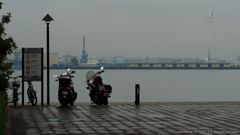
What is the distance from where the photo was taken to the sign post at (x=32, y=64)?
18578 mm

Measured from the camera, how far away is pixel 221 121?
13.3 metres

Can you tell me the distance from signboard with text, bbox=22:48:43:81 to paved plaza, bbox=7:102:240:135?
1.63 meters

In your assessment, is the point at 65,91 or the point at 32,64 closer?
the point at 65,91

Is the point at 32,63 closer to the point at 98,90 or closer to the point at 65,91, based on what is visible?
the point at 65,91

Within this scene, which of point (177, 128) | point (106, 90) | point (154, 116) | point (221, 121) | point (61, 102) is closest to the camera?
point (177, 128)

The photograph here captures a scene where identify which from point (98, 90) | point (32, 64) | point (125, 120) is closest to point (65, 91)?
point (98, 90)

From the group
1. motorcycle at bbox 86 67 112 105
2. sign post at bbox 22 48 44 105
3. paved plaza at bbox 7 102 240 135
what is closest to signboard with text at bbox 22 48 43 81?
sign post at bbox 22 48 44 105

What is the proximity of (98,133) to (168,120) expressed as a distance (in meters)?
A: 2.91

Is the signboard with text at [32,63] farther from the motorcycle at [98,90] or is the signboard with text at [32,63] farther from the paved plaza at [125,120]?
the motorcycle at [98,90]

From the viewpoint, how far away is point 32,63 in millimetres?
18656

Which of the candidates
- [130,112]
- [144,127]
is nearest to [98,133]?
[144,127]

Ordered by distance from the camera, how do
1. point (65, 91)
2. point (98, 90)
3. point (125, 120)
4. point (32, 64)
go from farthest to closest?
point (32, 64) → point (98, 90) → point (65, 91) → point (125, 120)

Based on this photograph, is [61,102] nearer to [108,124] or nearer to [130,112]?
[130,112]

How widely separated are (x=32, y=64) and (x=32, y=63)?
35 millimetres
